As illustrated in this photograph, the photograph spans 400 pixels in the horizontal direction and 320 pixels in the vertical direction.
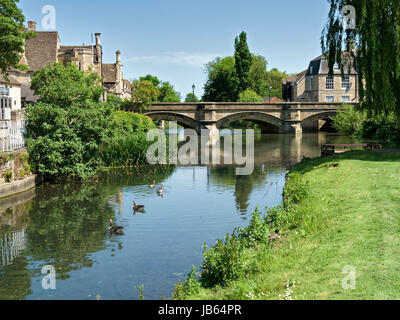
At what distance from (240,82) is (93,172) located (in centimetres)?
6491

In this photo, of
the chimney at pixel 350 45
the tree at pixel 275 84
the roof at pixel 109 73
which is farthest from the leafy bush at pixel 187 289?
the tree at pixel 275 84

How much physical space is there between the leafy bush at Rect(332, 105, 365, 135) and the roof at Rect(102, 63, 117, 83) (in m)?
34.5

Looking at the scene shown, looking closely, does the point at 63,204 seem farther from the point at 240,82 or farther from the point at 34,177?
the point at 240,82

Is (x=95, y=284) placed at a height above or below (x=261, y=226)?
below

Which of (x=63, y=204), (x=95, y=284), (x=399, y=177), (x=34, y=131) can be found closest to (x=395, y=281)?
(x=95, y=284)

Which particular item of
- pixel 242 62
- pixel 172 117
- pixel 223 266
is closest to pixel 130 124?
pixel 172 117

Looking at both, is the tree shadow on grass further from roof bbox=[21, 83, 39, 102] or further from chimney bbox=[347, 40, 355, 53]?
roof bbox=[21, 83, 39, 102]

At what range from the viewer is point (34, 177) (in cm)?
2384

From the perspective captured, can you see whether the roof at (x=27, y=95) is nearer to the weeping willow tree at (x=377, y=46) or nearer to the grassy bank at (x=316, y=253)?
the weeping willow tree at (x=377, y=46)

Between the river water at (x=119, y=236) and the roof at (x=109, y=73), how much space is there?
1836 inches

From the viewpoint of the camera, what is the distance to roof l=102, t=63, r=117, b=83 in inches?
2819

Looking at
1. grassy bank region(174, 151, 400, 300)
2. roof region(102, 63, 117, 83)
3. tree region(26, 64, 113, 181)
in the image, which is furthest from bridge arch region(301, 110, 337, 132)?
grassy bank region(174, 151, 400, 300)

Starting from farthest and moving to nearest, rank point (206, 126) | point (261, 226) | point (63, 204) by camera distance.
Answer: point (206, 126), point (63, 204), point (261, 226)
